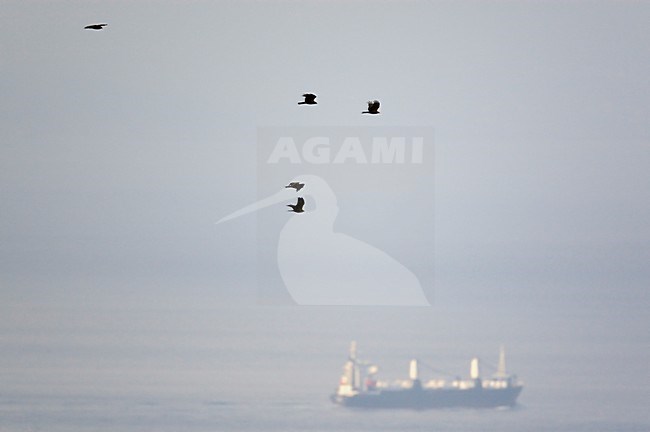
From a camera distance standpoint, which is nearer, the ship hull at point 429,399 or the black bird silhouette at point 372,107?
the black bird silhouette at point 372,107

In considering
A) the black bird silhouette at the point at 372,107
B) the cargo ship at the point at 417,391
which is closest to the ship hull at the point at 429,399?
the cargo ship at the point at 417,391

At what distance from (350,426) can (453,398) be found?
15.5 ft

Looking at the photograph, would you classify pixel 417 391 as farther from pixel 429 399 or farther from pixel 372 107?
pixel 372 107

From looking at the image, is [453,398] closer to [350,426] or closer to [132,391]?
[350,426]

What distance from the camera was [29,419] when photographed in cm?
6272

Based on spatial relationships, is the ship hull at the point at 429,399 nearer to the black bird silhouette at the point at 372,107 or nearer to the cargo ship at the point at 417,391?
the cargo ship at the point at 417,391

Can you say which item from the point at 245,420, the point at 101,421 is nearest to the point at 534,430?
the point at 245,420

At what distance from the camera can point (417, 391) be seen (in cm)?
6488

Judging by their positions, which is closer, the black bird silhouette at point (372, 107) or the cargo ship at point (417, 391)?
the black bird silhouette at point (372, 107)

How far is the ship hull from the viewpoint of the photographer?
203 feet

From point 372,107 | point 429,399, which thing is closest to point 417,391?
point 429,399

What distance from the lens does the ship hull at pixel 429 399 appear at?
6200 centimetres

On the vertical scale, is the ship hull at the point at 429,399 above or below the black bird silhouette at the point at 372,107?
below

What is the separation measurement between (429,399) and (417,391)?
1404 mm
